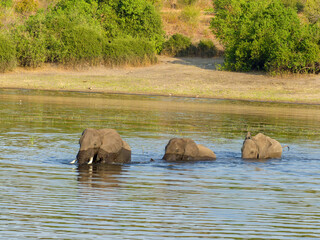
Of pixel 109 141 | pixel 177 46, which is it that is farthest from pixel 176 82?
pixel 109 141

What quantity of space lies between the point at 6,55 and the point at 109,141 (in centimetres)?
2720

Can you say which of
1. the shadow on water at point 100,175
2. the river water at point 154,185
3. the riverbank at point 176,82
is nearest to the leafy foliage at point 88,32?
the riverbank at point 176,82

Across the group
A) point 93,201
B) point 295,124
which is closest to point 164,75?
point 295,124

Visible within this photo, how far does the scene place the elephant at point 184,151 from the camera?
13.6 meters

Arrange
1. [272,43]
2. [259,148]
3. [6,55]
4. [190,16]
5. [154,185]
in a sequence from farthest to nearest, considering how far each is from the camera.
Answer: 1. [190,16]
2. [272,43]
3. [6,55]
4. [259,148]
5. [154,185]

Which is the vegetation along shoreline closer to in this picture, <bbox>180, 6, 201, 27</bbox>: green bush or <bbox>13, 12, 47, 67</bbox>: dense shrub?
<bbox>13, 12, 47, 67</bbox>: dense shrub

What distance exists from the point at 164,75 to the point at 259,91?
705 centimetres

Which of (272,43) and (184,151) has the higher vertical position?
(272,43)

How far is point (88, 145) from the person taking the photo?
40.7 feet

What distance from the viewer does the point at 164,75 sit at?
1505 inches

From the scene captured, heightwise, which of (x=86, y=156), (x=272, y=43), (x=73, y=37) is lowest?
(x=86, y=156)

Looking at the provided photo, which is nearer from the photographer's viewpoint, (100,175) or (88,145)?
(100,175)

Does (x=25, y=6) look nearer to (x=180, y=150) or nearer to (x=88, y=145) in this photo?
(x=180, y=150)

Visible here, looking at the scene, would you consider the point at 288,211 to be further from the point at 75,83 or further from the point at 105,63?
the point at 105,63
